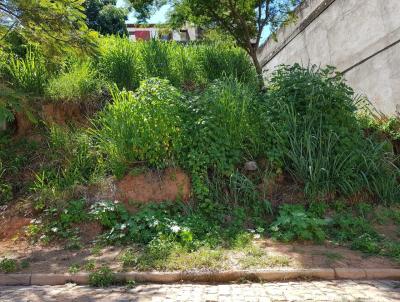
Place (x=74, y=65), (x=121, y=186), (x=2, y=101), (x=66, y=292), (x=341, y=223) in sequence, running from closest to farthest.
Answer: (x=66, y=292) → (x=2, y=101) → (x=341, y=223) → (x=121, y=186) → (x=74, y=65)

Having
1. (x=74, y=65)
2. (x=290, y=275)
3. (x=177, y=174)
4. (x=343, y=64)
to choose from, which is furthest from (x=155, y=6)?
(x=290, y=275)

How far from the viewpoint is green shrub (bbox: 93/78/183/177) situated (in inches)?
252

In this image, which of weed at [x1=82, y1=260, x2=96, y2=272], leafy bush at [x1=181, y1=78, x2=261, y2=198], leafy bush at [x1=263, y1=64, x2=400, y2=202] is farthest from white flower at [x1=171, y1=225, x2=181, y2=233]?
leafy bush at [x1=263, y1=64, x2=400, y2=202]

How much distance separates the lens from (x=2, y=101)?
5449 millimetres

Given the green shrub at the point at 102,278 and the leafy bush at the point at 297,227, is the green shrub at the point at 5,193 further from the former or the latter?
the leafy bush at the point at 297,227

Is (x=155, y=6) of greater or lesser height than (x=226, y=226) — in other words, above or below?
above

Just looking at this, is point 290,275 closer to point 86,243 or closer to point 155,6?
point 86,243

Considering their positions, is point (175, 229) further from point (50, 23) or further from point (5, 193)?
point (50, 23)

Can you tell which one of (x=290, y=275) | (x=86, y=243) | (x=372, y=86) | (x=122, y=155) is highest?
(x=372, y=86)

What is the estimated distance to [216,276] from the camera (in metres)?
4.48

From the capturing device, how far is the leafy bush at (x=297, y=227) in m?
5.43

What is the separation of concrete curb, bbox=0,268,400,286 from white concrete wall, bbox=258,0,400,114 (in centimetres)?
471

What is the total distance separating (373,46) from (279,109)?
127 inches

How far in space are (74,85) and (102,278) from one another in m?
4.60
